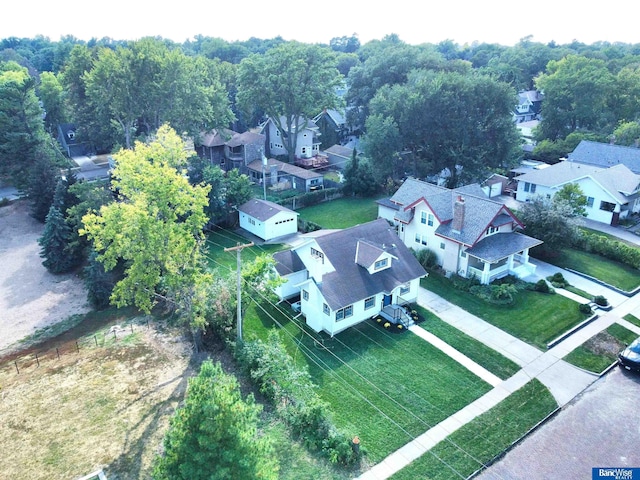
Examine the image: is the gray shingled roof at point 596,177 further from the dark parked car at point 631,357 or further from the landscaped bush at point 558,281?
the dark parked car at point 631,357

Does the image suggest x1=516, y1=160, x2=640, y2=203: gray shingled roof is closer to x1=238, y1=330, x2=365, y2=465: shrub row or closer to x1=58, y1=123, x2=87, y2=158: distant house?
x1=238, y1=330, x2=365, y2=465: shrub row

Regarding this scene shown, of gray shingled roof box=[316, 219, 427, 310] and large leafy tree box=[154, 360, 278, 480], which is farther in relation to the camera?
gray shingled roof box=[316, 219, 427, 310]

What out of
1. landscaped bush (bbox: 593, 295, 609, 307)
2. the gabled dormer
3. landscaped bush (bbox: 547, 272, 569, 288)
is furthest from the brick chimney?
landscaped bush (bbox: 593, 295, 609, 307)

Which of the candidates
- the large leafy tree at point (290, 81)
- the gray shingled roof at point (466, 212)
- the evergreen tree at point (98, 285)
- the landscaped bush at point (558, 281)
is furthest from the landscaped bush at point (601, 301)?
the large leafy tree at point (290, 81)

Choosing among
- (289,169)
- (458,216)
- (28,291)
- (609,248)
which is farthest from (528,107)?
(28,291)

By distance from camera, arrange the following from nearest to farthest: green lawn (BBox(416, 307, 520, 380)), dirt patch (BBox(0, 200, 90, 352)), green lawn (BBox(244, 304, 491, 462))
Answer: green lawn (BBox(244, 304, 491, 462)) → green lawn (BBox(416, 307, 520, 380)) → dirt patch (BBox(0, 200, 90, 352))

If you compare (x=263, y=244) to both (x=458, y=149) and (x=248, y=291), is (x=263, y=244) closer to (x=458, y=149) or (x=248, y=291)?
(x=248, y=291)

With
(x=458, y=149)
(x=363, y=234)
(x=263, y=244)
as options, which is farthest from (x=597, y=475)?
(x=458, y=149)
